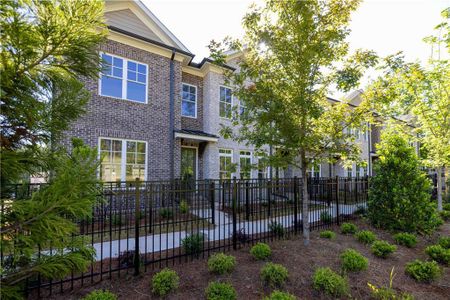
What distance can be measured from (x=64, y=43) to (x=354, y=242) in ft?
23.0

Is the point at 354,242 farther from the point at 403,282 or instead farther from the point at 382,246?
the point at 403,282

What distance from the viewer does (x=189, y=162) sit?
Answer: 41.5 feet

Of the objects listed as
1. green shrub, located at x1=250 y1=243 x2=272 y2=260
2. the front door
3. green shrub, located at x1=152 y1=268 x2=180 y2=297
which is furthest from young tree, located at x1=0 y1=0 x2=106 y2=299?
the front door

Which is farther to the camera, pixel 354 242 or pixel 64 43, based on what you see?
pixel 354 242

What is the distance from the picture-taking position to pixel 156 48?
10.6 meters

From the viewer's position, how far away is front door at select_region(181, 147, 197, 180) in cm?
1231

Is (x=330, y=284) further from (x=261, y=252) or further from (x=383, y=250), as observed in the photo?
(x=383, y=250)

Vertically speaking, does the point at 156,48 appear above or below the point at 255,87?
above

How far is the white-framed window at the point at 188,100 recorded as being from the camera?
41.3 ft

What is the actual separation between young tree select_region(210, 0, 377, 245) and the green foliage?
304cm

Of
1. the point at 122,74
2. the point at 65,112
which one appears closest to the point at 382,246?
the point at 65,112

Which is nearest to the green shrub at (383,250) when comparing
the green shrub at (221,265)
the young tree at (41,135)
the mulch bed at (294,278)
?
the mulch bed at (294,278)

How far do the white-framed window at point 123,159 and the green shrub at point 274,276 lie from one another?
753 cm

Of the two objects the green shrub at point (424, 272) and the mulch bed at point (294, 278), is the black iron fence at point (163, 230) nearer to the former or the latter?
the mulch bed at point (294, 278)
